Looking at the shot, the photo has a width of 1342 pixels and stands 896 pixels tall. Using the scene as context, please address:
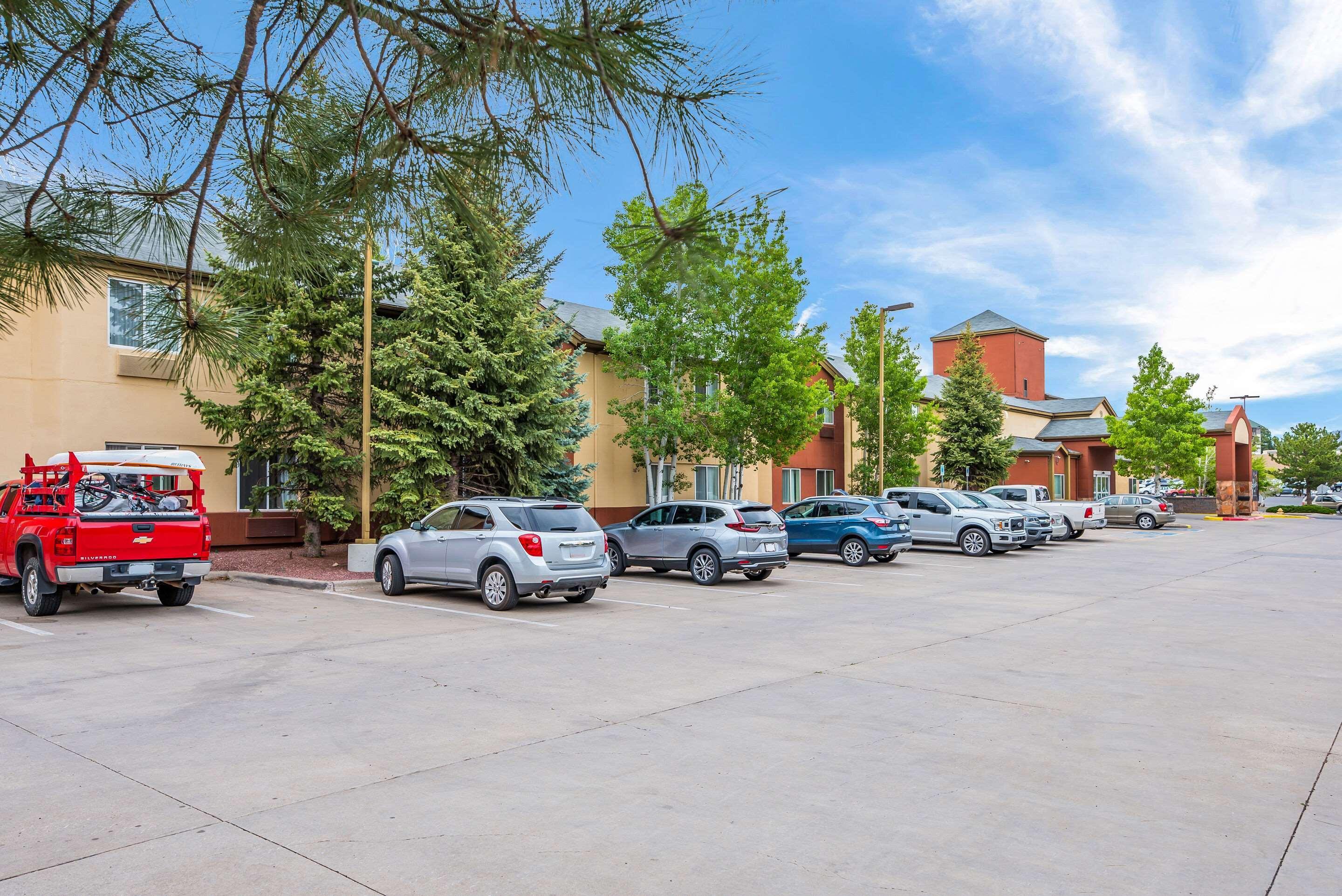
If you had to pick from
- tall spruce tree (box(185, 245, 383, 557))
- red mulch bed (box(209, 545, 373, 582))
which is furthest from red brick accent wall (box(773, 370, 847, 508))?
tall spruce tree (box(185, 245, 383, 557))

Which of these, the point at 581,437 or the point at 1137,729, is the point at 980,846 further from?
the point at 581,437

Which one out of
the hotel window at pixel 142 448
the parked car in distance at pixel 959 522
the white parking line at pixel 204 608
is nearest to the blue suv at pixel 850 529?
the parked car in distance at pixel 959 522

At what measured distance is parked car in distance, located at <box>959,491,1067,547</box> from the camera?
25469 millimetres

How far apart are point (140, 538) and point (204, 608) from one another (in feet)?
5.33

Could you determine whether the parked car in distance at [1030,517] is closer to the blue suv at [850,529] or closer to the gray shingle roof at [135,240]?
the blue suv at [850,529]

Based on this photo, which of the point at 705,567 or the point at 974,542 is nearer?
the point at 705,567

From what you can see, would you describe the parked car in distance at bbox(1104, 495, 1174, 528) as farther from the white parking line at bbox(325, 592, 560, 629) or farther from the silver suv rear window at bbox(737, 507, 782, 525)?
the white parking line at bbox(325, 592, 560, 629)

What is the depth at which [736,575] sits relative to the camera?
1936 centimetres

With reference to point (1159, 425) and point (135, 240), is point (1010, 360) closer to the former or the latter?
point (1159, 425)

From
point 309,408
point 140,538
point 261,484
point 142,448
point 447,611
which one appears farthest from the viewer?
point 261,484

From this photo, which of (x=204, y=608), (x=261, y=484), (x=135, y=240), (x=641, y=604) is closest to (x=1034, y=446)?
(x=261, y=484)

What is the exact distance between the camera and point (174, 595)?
1352 cm

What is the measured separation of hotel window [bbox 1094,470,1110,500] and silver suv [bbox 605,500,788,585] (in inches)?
2027

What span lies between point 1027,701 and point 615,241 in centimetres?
548
